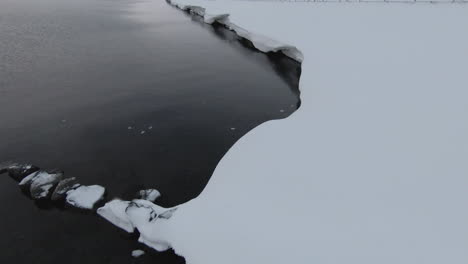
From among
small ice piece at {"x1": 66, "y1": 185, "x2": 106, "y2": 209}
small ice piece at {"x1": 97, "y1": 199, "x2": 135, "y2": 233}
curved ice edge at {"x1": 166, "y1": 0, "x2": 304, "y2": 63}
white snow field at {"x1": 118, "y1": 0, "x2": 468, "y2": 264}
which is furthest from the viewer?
curved ice edge at {"x1": 166, "y1": 0, "x2": 304, "y2": 63}

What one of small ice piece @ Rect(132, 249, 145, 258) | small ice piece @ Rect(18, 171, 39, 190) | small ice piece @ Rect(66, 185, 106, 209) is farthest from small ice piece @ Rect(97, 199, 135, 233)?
small ice piece @ Rect(18, 171, 39, 190)

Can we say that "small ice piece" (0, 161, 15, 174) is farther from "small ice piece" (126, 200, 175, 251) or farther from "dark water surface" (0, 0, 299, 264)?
"small ice piece" (126, 200, 175, 251)

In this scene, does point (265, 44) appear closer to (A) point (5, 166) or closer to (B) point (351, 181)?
(B) point (351, 181)

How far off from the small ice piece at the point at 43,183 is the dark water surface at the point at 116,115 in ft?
1.33

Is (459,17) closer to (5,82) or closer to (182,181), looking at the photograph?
(182,181)

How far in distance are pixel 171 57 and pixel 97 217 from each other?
19444mm

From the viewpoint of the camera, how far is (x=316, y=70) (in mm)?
19188

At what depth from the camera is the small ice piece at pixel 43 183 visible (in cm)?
1118

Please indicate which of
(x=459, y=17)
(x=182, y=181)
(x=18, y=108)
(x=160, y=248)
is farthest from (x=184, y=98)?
(x=459, y=17)

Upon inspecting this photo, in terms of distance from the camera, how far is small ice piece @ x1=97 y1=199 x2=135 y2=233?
996cm

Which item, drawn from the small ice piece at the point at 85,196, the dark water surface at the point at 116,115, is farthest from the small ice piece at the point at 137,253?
the small ice piece at the point at 85,196

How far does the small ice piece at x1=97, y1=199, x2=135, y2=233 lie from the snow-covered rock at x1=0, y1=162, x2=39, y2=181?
14.0 ft

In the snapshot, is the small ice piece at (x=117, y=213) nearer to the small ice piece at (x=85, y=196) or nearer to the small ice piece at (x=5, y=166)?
the small ice piece at (x=85, y=196)

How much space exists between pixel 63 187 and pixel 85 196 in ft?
3.80
